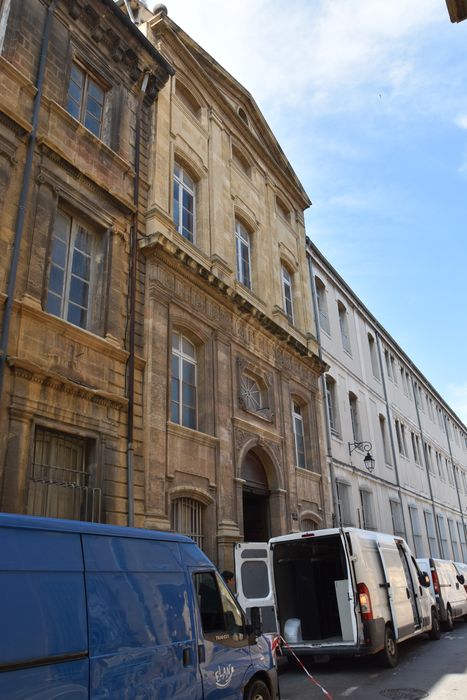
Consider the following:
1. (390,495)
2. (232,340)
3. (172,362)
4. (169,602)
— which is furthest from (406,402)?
(169,602)

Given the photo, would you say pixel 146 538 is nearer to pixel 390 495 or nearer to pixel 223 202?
pixel 223 202

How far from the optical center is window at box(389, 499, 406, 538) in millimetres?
24109

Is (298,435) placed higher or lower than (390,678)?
higher

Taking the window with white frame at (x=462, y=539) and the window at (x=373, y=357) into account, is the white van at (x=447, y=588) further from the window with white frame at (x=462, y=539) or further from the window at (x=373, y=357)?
the window with white frame at (x=462, y=539)

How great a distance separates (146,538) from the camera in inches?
207

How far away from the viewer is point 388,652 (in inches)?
372

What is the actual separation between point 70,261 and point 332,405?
1279 cm

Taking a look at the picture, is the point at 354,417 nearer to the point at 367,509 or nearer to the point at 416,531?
the point at 367,509

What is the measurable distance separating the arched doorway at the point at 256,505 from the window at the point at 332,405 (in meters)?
5.47

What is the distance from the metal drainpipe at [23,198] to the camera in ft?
28.0

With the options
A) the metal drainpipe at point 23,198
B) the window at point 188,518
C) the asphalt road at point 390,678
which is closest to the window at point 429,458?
the asphalt road at point 390,678

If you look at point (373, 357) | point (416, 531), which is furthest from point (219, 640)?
point (416, 531)

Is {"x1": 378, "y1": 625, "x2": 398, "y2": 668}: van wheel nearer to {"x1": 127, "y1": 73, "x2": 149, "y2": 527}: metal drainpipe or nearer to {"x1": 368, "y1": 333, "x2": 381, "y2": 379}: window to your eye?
{"x1": 127, "y1": 73, "x2": 149, "y2": 527}: metal drainpipe

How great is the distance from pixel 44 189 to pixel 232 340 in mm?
6144
